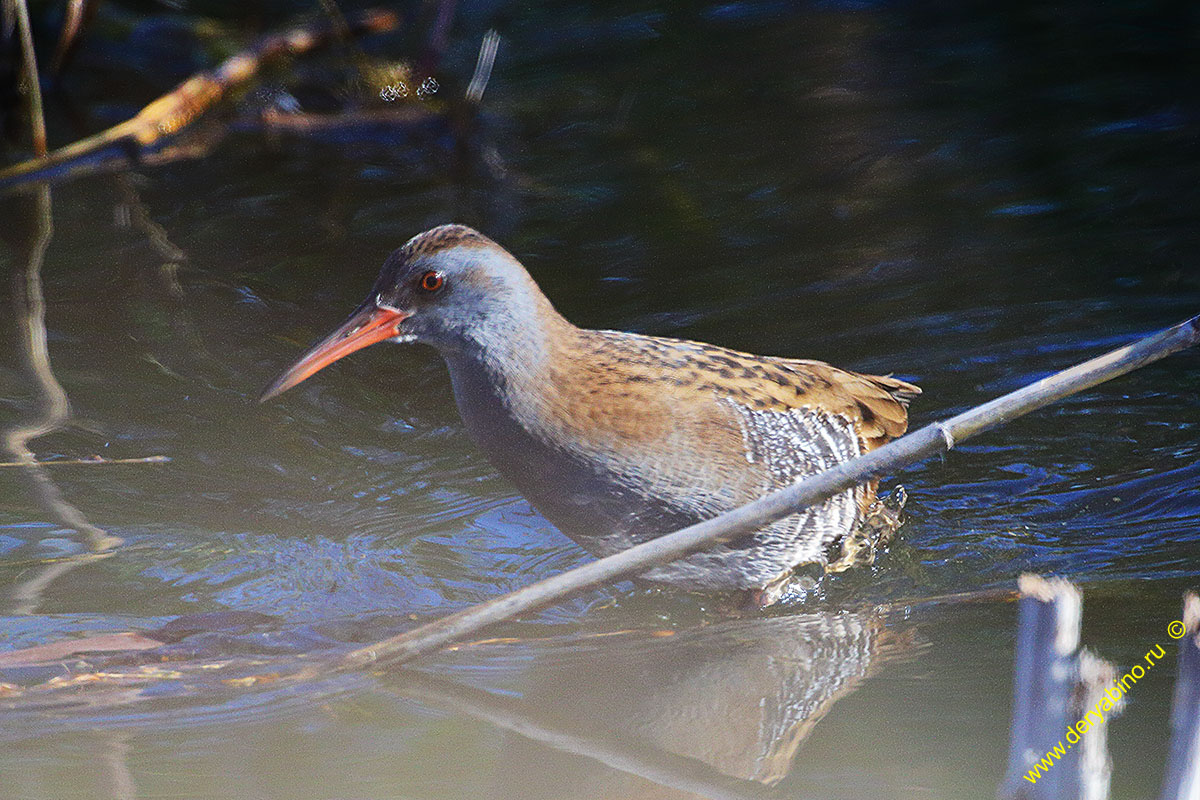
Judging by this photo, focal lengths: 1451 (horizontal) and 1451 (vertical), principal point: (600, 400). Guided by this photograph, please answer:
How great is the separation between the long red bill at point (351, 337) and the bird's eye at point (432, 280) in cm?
9

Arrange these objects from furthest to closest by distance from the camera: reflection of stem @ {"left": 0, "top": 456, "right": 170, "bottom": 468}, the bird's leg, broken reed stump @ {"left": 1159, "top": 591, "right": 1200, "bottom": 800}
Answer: reflection of stem @ {"left": 0, "top": 456, "right": 170, "bottom": 468}
the bird's leg
broken reed stump @ {"left": 1159, "top": 591, "right": 1200, "bottom": 800}

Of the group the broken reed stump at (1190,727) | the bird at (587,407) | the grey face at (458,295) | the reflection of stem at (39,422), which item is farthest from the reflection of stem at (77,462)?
the broken reed stump at (1190,727)

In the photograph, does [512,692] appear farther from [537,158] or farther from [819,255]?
[537,158]

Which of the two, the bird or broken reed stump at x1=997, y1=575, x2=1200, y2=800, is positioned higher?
the bird

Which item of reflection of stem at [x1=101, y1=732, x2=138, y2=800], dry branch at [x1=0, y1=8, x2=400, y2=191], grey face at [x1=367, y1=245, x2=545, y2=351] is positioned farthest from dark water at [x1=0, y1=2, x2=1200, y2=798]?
grey face at [x1=367, y1=245, x2=545, y2=351]

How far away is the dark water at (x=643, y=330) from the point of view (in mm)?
3158

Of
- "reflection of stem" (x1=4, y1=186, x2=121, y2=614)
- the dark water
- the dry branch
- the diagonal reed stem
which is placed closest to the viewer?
the diagonal reed stem

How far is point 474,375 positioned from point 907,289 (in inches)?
95.5

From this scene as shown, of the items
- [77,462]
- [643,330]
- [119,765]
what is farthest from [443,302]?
[643,330]

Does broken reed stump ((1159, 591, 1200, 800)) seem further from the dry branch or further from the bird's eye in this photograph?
the dry branch

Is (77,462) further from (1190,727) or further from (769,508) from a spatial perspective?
(1190,727)

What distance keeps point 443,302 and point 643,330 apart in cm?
179

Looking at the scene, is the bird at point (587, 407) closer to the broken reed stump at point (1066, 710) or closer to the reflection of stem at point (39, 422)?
the reflection of stem at point (39, 422)

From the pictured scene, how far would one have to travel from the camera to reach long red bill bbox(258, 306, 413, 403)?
368 cm
